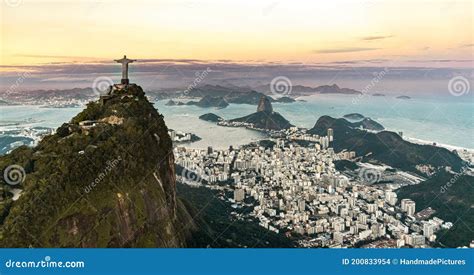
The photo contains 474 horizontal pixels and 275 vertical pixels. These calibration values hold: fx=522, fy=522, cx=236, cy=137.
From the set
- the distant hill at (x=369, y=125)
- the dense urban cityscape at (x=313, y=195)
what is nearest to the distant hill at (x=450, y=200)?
the dense urban cityscape at (x=313, y=195)

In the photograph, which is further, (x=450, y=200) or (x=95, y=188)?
(x=450, y=200)

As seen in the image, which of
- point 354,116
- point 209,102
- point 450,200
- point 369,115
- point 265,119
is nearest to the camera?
point 450,200

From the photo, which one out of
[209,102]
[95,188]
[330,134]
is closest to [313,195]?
[330,134]

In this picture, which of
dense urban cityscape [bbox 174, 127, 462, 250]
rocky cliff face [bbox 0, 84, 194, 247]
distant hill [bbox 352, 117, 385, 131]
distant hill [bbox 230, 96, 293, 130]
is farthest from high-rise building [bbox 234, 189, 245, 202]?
distant hill [bbox 352, 117, 385, 131]

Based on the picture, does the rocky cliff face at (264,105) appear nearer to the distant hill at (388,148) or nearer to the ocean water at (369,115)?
the ocean water at (369,115)

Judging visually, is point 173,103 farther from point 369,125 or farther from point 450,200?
point 369,125

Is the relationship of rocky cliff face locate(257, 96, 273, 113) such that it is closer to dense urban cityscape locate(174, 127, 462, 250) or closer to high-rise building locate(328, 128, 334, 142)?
high-rise building locate(328, 128, 334, 142)
